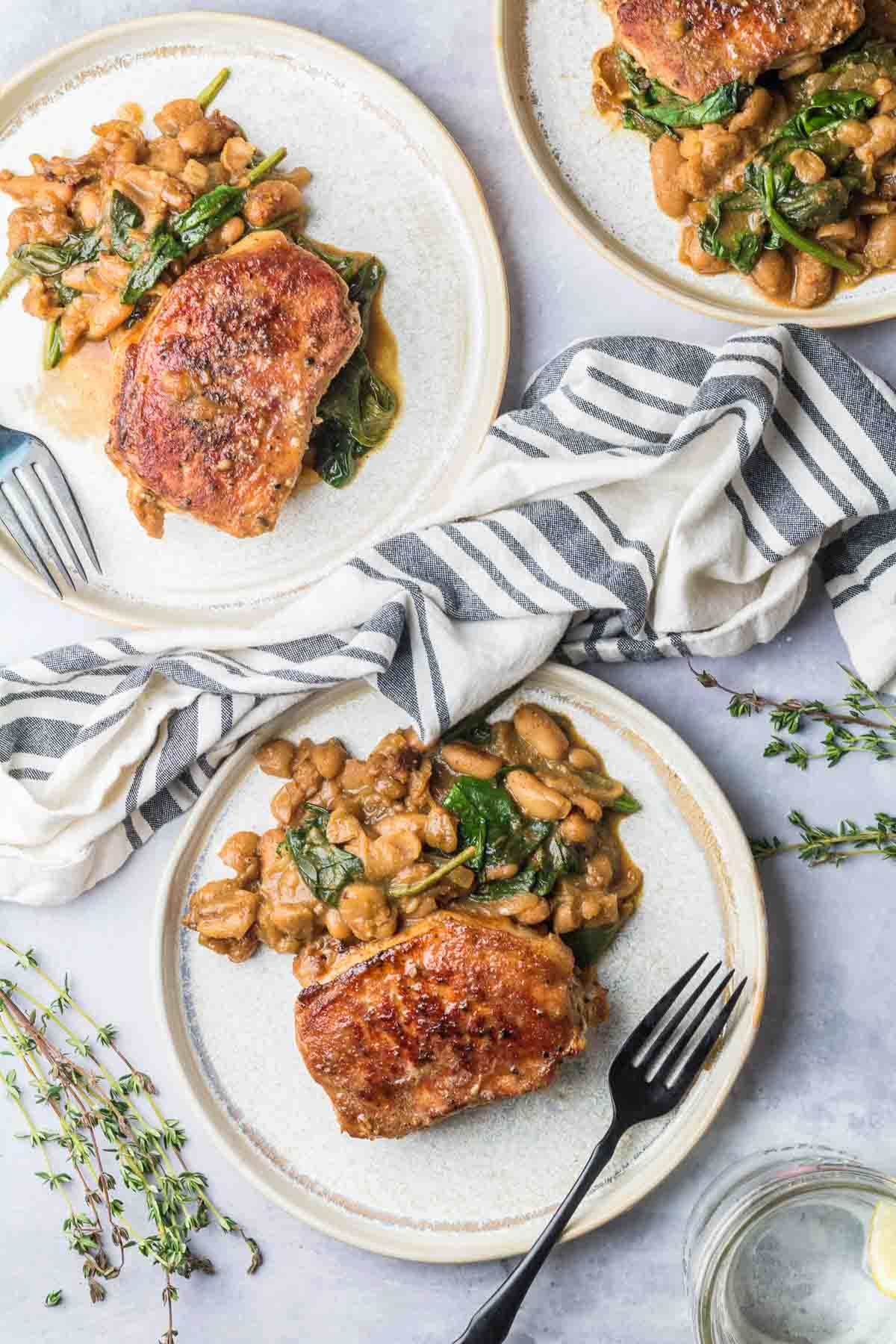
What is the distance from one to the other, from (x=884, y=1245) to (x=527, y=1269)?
0.92 metres

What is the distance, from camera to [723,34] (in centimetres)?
299

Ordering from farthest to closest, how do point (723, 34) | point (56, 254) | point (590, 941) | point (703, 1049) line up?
point (56, 254) < point (590, 941) < point (703, 1049) < point (723, 34)

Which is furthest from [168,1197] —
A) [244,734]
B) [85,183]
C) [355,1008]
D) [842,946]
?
[85,183]

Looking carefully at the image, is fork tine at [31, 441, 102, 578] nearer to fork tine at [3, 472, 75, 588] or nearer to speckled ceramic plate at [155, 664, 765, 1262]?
fork tine at [3, 472, 75, 588]

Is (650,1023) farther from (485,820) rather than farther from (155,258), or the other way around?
(155,258)

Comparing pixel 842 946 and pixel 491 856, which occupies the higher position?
pixel 491 856

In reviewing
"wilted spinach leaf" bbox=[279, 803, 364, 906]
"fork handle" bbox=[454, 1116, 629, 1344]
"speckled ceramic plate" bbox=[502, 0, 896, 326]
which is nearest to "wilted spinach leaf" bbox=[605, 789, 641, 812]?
"wilted spinach leaf" bbox=[279, 803, 364, 906]

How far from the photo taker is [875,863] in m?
3.38

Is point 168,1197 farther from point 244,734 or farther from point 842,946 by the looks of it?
point 842,946

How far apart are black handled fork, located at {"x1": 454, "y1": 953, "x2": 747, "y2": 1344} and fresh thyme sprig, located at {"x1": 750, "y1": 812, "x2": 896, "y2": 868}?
42 cm

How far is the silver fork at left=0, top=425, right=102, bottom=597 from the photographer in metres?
3.46

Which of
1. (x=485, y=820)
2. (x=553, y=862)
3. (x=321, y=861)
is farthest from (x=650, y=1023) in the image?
(x=321, y=861)

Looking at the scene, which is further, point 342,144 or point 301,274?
point 342,144

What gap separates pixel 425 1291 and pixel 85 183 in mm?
3439
